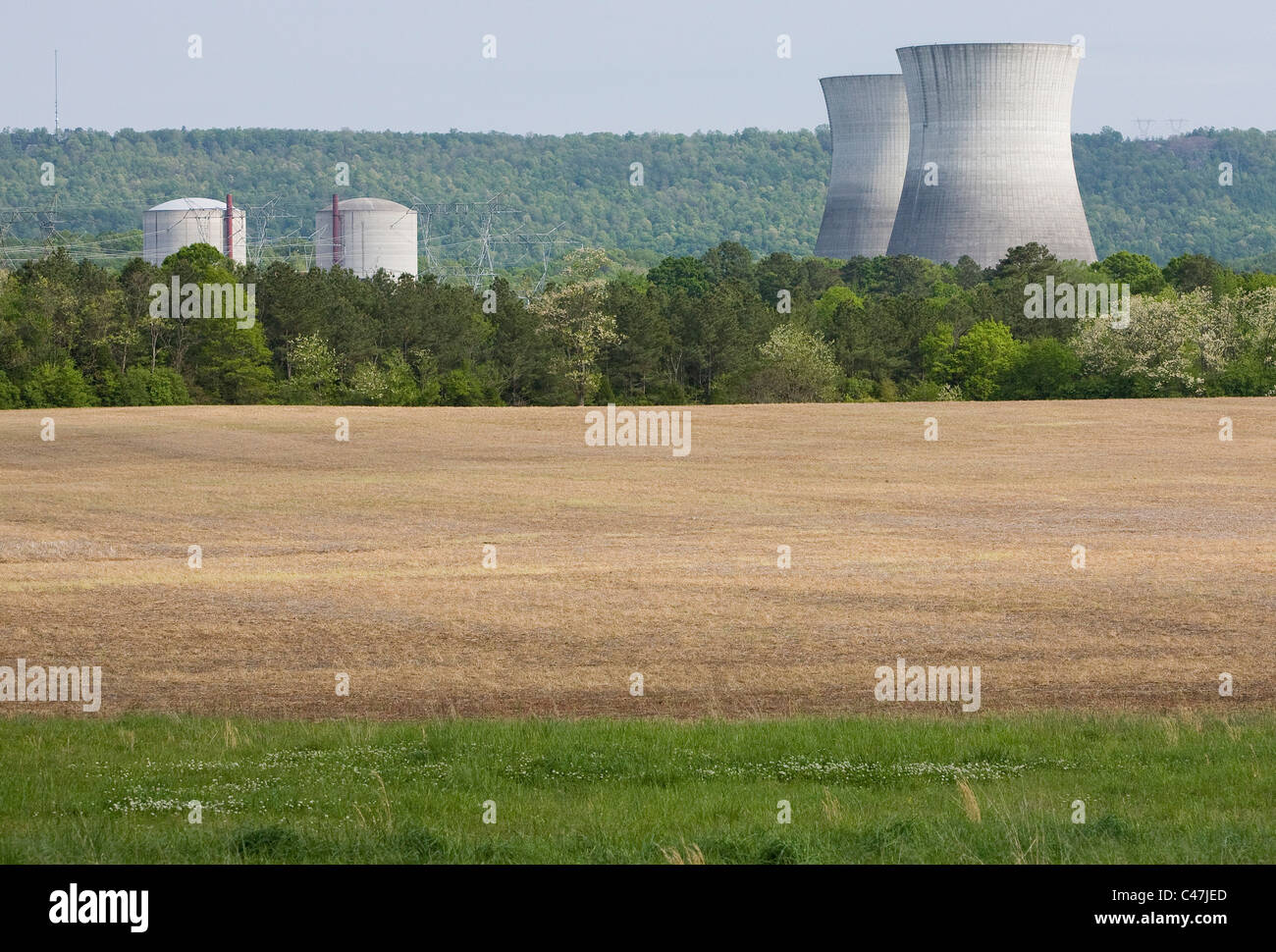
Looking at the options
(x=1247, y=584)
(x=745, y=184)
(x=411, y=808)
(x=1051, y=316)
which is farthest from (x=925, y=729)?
(x=745, y=184)

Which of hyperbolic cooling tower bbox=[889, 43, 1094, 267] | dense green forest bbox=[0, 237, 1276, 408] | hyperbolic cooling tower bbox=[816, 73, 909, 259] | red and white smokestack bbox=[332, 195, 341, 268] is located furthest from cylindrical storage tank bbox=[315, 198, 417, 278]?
hyperbolic cooling tower bbox=[889, 43, 1094, 267]

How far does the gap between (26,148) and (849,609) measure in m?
156

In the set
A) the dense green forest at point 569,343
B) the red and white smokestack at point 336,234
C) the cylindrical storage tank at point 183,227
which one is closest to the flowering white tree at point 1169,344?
the dense green forest at point 569,343

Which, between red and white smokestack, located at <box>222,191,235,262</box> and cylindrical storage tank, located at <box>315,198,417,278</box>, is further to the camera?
cylindrical storage tank, located at <box>315,198,417,278</box>

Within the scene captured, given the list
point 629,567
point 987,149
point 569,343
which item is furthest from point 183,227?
point 629,567

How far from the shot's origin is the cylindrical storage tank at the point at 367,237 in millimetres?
92562

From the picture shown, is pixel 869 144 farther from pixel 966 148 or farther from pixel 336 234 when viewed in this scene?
pixel 336 234

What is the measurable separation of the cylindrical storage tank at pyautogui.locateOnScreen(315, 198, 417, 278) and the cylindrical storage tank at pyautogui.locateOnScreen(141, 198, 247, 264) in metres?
5.58

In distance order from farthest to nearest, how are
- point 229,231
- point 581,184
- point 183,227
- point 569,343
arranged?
point 581,184
point 183,227
point 229,231
point 569,343

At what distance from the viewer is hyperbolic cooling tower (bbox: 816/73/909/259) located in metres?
70.7

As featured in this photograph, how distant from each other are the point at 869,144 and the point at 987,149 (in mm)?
11113

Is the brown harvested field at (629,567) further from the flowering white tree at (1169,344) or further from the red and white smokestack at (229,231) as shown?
the red and white smokestack at (229,231)

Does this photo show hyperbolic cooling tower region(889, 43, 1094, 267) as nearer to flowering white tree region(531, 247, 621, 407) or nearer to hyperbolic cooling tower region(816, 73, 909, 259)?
hyperbolic cooling tower region(816, 73, 909, 259)

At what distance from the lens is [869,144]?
71562 millimetres
